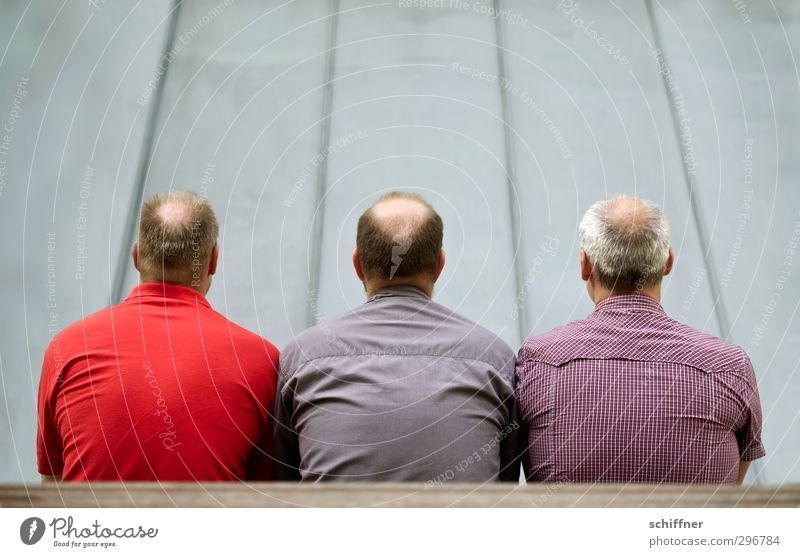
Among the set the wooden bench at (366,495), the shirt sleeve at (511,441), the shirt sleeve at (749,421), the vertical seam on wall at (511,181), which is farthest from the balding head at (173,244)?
the vertical seam on wall at (511,181)

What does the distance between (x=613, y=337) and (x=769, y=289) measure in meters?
1.44

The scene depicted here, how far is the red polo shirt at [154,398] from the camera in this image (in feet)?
3.10

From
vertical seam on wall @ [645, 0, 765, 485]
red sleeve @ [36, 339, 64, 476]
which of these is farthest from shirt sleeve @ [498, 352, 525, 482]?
vertical seam on wall @ [645, 0, 765, 485]

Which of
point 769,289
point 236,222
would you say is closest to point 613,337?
point 769,289

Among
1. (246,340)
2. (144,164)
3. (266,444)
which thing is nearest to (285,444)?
(266,444)

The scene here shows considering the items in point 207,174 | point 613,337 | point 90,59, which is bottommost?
point 613,337

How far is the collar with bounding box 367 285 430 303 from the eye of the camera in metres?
1.04

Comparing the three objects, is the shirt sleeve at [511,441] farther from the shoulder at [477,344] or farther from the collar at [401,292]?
the collar at [401,292]

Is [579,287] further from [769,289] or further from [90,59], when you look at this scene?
[90,59]

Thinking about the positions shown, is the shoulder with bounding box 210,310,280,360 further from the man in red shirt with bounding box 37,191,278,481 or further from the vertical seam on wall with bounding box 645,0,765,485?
the vertical seam on wall with bounding box 645,0,765,485

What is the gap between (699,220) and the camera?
2.42 metres

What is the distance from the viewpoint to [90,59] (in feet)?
8.18

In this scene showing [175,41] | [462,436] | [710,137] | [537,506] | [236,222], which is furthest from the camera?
[175,41]

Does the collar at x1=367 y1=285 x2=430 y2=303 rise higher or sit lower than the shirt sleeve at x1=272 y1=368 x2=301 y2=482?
higher
